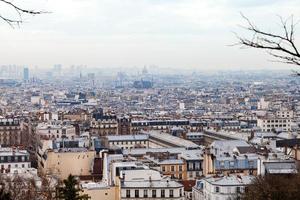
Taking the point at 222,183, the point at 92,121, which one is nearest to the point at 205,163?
the point at 222,183

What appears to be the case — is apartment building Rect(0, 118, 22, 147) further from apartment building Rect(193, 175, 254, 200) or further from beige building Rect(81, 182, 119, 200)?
apartment building Rect(193, 175, 254, 200)

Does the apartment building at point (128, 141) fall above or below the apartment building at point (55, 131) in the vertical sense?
below

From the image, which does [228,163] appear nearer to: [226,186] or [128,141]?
[226,186]

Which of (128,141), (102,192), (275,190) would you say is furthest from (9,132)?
(275,190)

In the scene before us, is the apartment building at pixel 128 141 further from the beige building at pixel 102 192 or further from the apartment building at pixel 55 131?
the beige building at pixel 102 192

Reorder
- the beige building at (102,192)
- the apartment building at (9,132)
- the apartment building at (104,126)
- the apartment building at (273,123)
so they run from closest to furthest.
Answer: the beige building at (102,192) < the apartment building at (9,132) < the apartment building at (104,126) < the apartment building at (273,123)

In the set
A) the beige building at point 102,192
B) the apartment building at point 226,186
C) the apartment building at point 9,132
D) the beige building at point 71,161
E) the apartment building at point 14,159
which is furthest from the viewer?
the apartment building at point 9,132

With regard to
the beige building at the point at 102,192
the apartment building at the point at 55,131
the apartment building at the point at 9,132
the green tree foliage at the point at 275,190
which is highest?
the green tree foliage at the point at 275,190

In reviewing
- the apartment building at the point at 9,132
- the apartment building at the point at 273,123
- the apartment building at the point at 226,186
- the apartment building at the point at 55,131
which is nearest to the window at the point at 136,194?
the apartment building at the point at 226,186

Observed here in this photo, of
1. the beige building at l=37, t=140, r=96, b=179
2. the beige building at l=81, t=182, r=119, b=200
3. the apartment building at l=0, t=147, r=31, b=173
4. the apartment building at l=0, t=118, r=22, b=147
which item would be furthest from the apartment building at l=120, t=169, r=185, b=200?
the apartment building at l=0, t=118, r=22, b=147
